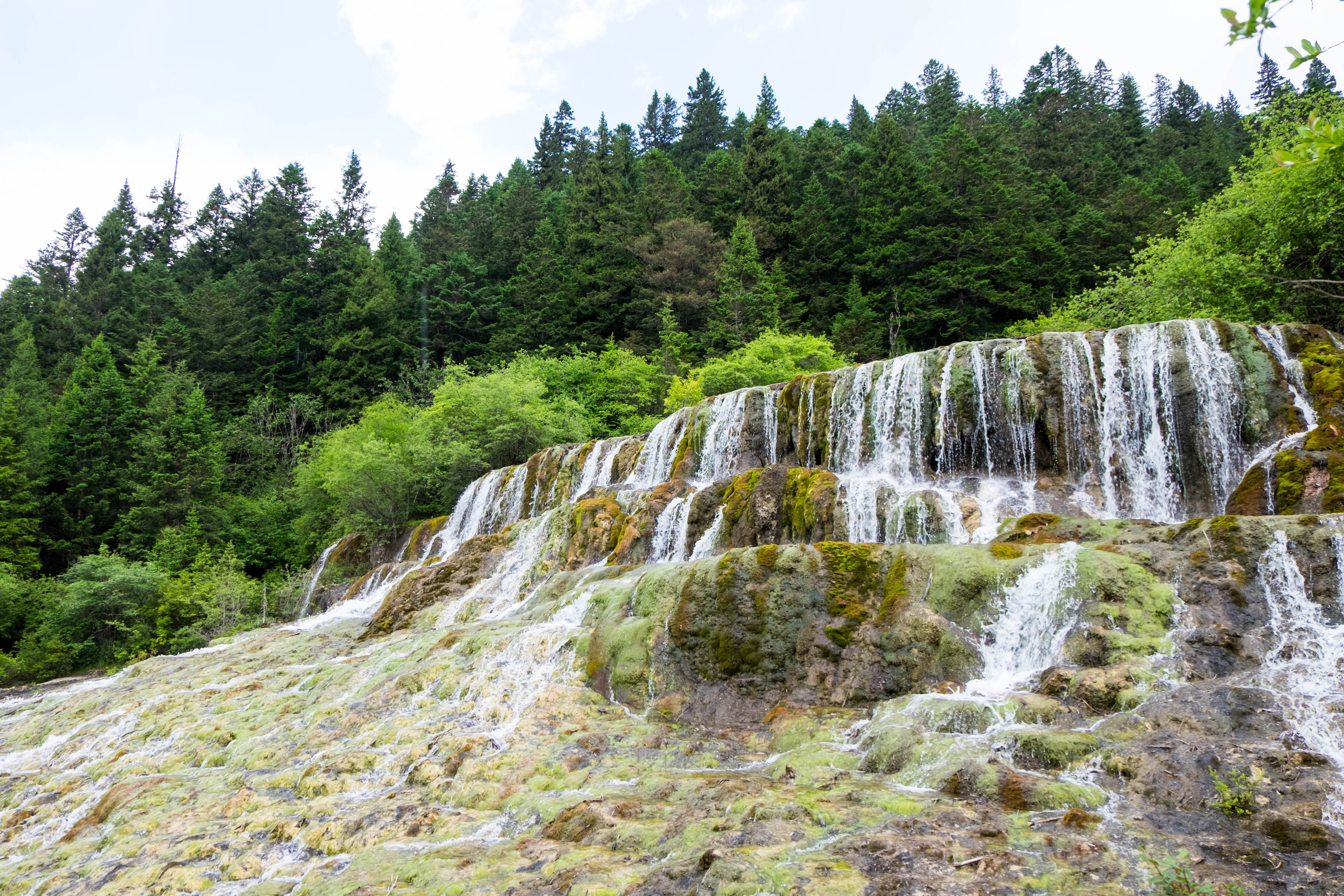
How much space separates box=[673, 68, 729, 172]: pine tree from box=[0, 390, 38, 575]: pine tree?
4473cm

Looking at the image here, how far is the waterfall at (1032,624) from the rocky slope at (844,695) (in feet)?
0.11

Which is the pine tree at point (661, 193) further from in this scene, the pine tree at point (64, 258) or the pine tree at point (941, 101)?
the pine tree at point (64, 258)

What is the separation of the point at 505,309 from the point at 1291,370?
40.2 m

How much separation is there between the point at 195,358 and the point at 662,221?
97.2ft

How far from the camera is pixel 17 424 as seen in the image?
3300 centimetres

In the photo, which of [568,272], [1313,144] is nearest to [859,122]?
[568,272]

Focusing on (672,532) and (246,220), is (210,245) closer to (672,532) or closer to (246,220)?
(246,220)

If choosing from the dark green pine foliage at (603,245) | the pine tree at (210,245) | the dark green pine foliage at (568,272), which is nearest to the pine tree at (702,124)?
the dark green pine foliage at (568,272)

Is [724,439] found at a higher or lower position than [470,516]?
higher

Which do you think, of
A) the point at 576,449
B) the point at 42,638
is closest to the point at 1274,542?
the point at 576,449

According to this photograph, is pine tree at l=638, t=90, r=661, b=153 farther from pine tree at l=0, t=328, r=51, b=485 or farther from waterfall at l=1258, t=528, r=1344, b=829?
waterfall at l=1258, t=528, r=1344, b=829

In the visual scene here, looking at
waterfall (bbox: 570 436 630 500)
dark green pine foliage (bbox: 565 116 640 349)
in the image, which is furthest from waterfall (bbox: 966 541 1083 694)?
dark green pine foliage (bbox: 565 116 640 349)

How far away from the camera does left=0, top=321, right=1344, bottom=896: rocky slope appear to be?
558 cm

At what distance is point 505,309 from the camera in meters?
46.8
